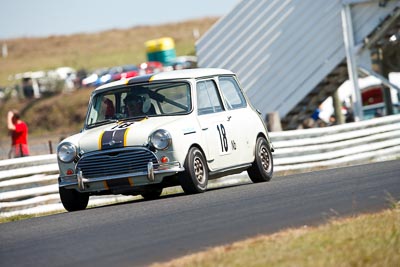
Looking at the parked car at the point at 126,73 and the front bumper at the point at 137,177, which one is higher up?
the parked car at the point at 126,73

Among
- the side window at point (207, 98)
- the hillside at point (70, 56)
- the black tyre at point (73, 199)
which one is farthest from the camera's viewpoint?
the hillside at point (70, 56)

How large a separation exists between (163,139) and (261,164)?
238cm

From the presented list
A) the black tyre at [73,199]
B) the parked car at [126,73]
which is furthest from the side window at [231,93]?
the parked car at [126,73]

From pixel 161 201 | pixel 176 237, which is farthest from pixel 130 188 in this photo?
pixel 176 237

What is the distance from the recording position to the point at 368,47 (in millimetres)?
23781

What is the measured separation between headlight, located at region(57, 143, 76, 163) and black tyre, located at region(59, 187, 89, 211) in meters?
0.37

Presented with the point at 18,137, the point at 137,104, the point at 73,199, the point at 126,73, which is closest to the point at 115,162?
the point at 73,199

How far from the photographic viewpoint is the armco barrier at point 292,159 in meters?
15.4

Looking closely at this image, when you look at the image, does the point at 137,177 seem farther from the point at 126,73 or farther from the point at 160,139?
the point at 126,73

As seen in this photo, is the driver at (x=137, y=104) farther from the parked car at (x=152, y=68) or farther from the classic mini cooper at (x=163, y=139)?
the parked car at (x=152, y=68)

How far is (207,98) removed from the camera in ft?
47.6

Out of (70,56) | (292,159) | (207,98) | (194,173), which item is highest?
(70,56)

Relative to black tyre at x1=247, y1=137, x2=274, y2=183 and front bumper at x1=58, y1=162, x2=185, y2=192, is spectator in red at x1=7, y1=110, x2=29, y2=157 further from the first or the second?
front bumper at x1=58, y1=162, x2=185, y2=192

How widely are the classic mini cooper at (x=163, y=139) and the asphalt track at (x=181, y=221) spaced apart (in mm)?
359
